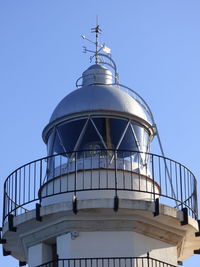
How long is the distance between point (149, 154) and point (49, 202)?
2460 mm

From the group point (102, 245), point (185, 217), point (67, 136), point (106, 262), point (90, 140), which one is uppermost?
point (67, 136)

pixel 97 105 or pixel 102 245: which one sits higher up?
pixel 97 105

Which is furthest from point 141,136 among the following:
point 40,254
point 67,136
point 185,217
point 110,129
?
point 40,254

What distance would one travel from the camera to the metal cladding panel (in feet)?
57.8

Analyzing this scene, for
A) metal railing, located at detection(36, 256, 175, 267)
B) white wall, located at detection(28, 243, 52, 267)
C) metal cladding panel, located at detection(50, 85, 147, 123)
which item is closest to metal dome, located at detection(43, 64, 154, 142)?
metal cladding panel, located at detection(50, 85, 147, 123)

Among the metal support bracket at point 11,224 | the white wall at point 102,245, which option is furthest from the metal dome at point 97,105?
the white wall at point 102,245

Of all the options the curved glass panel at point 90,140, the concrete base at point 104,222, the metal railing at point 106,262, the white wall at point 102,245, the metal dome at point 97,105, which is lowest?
the metal railing at point 106,262

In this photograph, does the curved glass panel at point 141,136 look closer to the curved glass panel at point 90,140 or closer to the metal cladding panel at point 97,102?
the metal cladding panel at point 97,102

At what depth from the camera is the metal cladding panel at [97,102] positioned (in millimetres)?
17625

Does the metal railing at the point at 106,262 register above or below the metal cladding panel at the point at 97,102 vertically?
below

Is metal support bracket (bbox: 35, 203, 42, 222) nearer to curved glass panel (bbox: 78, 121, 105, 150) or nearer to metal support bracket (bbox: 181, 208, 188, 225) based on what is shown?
curved glass panel (bbox: 78, 121, 105, 150)

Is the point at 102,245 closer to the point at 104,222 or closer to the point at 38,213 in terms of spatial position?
the point at 104,222

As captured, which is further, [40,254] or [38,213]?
[40,254]

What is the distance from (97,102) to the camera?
57.9 ft
